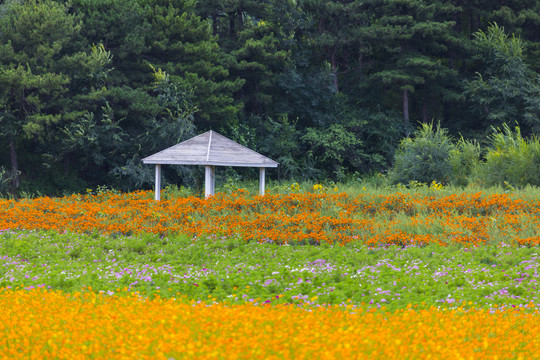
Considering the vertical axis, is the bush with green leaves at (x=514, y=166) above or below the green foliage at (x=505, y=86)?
below

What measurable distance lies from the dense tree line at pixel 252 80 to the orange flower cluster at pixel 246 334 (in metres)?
17.8

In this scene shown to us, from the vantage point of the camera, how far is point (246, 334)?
142 inches

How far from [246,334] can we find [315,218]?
7923 millimetres

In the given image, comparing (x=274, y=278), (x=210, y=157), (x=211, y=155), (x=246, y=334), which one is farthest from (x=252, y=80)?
(x=246, y=334)

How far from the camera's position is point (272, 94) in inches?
1211

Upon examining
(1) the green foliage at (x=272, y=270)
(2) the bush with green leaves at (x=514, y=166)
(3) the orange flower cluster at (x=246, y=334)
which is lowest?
(1) the green foliage at (x=272, y=270)

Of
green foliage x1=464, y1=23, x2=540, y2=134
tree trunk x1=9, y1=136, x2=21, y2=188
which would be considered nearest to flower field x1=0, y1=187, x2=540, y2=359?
tree trunk x1=9, y1=136, x2=21, y2=188

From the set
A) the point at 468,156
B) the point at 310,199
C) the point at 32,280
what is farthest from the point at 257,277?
the point at 468,156

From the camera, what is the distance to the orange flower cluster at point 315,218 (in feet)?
33.3

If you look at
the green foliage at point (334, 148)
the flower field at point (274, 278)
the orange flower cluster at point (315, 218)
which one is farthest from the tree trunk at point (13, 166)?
the green foliage at point (334, 148)

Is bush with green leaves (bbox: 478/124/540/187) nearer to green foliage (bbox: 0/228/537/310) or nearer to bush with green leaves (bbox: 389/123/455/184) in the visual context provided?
bush with green leaves (bbox: 389/123/455/184)

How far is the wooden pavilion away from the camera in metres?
15.8

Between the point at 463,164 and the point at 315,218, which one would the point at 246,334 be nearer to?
the point at 315,218

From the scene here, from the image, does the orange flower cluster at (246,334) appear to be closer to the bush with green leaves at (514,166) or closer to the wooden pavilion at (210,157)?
the wooden pavilion at (210,157)
